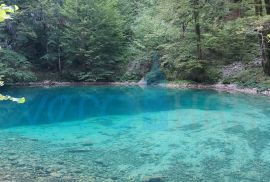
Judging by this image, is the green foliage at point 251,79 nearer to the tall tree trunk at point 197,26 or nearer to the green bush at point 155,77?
the tall tree trunk at point 197,26

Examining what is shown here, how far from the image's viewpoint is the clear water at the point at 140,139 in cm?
870

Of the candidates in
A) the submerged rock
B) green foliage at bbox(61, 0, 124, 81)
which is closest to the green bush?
green foliage at bbox(61, 0, 124, 81)

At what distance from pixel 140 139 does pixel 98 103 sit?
9.11m

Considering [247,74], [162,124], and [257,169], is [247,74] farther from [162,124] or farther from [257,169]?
[257,169]

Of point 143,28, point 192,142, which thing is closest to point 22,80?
point 143,28

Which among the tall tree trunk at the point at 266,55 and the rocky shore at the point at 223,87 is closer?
the rocky shore at the point at 223,87

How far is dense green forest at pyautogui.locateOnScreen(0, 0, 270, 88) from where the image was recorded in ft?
79.8

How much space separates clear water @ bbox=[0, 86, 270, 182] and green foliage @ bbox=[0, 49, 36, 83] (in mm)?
7058

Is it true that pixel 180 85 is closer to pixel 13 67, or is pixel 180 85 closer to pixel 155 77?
pixel 155 77

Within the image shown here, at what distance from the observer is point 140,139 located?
39.4ft

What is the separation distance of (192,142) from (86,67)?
827 inches

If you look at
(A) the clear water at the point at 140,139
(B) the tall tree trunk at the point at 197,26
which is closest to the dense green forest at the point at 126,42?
(B) the tall tree trunk at the point at 197,26

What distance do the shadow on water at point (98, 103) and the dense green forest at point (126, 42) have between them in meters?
3.08

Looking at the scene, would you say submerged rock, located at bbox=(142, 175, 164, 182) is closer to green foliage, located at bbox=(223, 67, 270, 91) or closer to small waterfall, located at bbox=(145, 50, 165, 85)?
green foliage, located at bbox=(223, 67, 270, 91)
